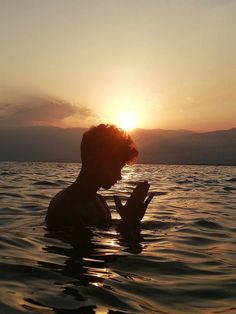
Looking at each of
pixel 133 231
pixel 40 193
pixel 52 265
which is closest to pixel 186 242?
pixel 133 231

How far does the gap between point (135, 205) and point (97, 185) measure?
2.40ft

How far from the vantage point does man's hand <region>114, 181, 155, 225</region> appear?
275 inches

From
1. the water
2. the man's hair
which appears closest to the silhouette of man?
the man's hair

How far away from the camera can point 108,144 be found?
6.64 m

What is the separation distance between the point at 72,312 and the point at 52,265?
1581 mm

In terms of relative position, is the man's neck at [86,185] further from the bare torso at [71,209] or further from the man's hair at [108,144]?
the man's hair at [108,144]

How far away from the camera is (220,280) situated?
185 inches

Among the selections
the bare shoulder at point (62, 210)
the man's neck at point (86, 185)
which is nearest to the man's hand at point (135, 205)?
the man's neck at point (86, 185)

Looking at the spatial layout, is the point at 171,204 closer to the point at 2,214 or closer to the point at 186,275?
the point at 2,214

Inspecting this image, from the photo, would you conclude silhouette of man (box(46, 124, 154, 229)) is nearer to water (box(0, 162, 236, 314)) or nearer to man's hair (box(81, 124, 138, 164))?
man's hair (box(81, 124, 138, 164))

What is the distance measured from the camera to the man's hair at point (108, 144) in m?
6.61

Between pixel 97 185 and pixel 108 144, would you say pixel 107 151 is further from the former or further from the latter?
pixel 97 185

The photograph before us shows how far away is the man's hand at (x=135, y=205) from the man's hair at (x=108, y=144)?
21.8 inches

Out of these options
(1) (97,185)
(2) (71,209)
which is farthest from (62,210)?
(1) (97,185)
